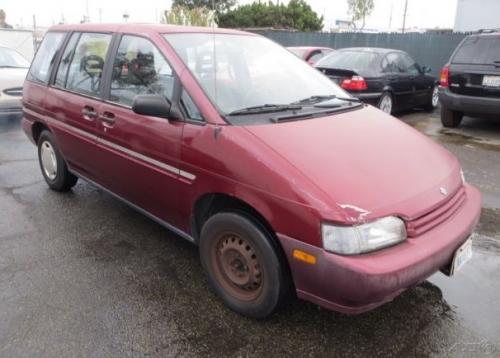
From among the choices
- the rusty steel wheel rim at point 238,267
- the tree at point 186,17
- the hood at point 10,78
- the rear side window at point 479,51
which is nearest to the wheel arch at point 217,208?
the rusty steel wheel rim at point 238,267

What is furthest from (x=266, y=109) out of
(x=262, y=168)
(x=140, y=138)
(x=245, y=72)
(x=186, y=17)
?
(x=186, y=17)

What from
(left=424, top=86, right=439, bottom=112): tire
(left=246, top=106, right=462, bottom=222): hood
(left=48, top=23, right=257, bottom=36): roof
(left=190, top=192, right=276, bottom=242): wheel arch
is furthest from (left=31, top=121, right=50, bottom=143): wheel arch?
(left=424, top=86, right=439, bottom=112): tire

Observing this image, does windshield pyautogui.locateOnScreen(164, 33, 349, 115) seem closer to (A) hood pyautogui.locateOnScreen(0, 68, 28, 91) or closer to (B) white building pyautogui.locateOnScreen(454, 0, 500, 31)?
(A) hood pyautogui.locateOnScreen(0, 68, 28, 91)

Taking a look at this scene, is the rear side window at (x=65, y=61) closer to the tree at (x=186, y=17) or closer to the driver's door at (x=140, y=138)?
the driver's door at (x=140, y=138)

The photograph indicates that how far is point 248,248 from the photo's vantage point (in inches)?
102

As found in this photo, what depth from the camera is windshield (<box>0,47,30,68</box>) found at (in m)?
8.73

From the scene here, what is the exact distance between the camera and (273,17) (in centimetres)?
3206

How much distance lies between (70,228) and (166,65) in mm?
1785

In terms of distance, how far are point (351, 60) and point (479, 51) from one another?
91.5 inches

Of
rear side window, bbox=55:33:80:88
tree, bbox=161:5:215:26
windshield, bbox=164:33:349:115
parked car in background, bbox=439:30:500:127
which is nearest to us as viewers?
windshield, bbox=164:33:349:115

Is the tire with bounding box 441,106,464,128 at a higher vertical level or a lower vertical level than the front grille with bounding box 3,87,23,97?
lower

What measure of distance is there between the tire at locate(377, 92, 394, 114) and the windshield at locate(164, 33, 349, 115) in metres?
5.36

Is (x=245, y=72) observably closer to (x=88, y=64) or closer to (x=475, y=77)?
(x=88, y=64)

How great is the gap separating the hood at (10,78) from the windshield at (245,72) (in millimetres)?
5810
